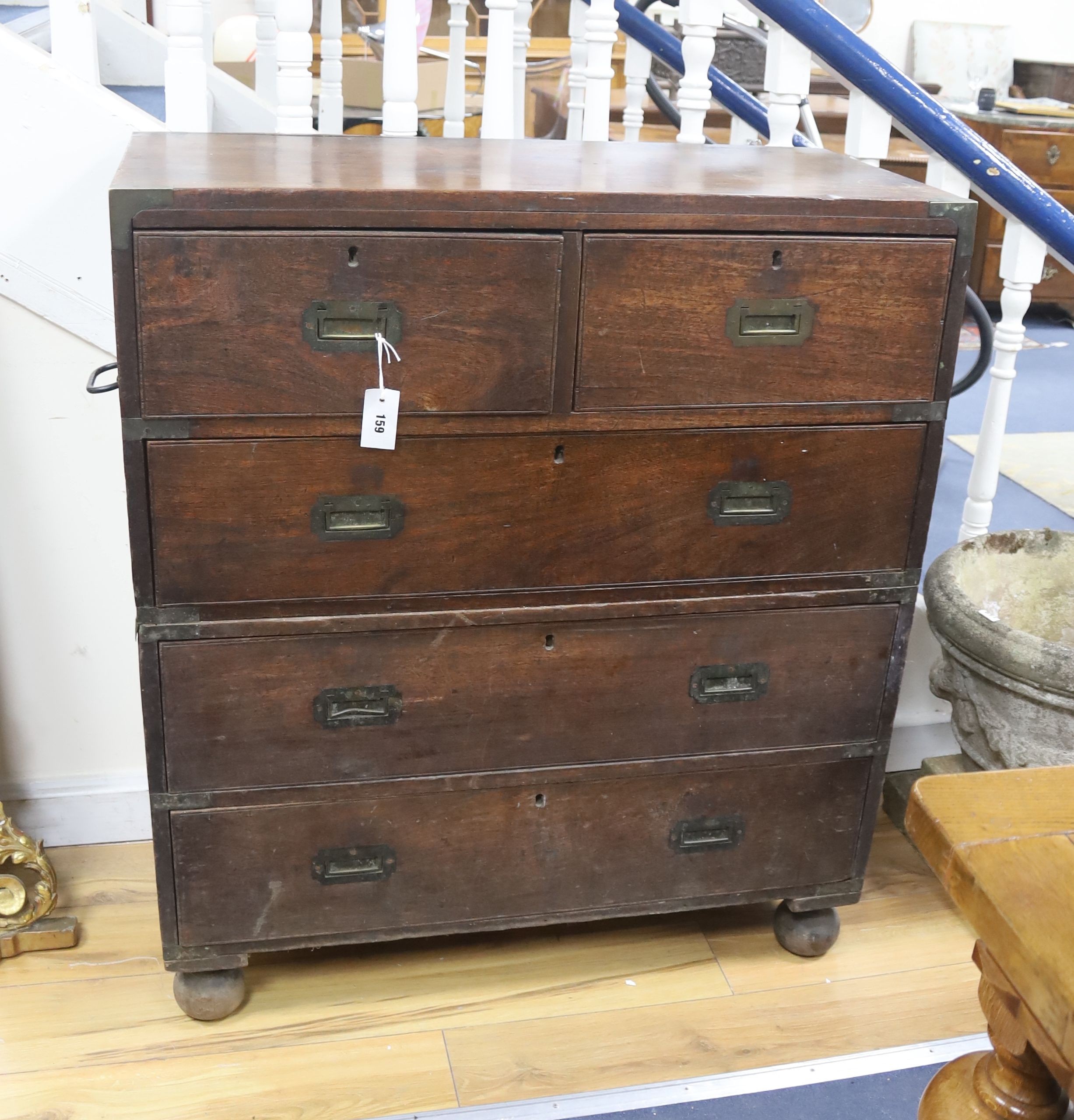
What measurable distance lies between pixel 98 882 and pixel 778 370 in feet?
4.24

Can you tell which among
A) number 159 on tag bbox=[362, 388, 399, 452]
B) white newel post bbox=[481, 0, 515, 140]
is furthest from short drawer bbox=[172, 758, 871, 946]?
white newel post bbox=[481, 0, 515, 140]

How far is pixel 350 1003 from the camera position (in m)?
1.71

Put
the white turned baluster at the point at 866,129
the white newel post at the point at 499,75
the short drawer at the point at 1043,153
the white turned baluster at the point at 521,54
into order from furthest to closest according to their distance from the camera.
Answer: the short drawer at the point at 1043,153 < the white turned baluster at the point at 521,54 < the white turned baluster at the point at 866,129 < the white newel post at the point at 499,75

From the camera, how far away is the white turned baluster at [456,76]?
6.99 ft

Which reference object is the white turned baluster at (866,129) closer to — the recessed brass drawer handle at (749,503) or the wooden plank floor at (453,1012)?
the recessed brass drawer handle at (749,503)

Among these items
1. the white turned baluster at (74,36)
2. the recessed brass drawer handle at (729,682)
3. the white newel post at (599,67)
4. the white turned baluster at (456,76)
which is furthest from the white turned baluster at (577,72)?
the recessed brass drawer handle at (729,682)

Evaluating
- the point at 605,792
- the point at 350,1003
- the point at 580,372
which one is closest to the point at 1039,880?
the point at 580,372

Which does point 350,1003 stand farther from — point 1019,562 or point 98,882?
point 1019,562

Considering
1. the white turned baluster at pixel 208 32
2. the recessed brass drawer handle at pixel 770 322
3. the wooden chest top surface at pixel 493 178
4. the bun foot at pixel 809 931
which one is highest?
the white turned baluster at pixel 208 32

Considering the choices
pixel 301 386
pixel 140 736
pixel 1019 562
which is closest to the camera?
pixel 301 386

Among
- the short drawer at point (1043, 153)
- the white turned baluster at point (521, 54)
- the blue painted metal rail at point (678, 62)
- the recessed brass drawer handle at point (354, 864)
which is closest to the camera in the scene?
the recessed brass drawer handle at point (354, 864)

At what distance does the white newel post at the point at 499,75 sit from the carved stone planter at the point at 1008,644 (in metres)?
0.96

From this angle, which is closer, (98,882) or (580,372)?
(580,372)

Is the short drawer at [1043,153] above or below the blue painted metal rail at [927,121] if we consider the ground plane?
below
